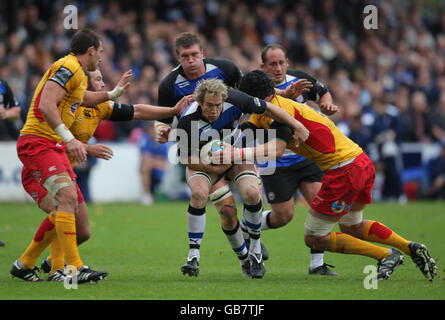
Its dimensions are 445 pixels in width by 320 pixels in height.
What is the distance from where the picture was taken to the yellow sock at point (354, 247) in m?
7.77

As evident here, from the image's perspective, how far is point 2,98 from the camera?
10602mm

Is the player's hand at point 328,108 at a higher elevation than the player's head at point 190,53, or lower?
lower

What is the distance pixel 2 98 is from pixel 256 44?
13.1m

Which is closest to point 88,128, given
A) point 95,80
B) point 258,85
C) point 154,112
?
point 95,80

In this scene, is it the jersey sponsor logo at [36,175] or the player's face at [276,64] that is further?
the player's face at [276,64]

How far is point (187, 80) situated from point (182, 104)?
→ 0.53 meters

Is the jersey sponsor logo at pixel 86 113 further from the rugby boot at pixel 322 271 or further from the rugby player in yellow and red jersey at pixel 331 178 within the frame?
the rugby boot at pixel 322 271

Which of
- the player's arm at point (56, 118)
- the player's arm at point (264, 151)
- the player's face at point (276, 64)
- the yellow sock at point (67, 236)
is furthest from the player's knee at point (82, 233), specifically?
the player's face at point (276, 64)

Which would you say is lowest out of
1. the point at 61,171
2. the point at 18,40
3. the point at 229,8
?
the point at 61,171

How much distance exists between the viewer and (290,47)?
22.6m

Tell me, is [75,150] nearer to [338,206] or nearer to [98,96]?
[98,96]

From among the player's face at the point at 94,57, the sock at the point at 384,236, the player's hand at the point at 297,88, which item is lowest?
the sock at the point at 384,236

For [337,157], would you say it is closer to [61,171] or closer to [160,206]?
[61,171]
